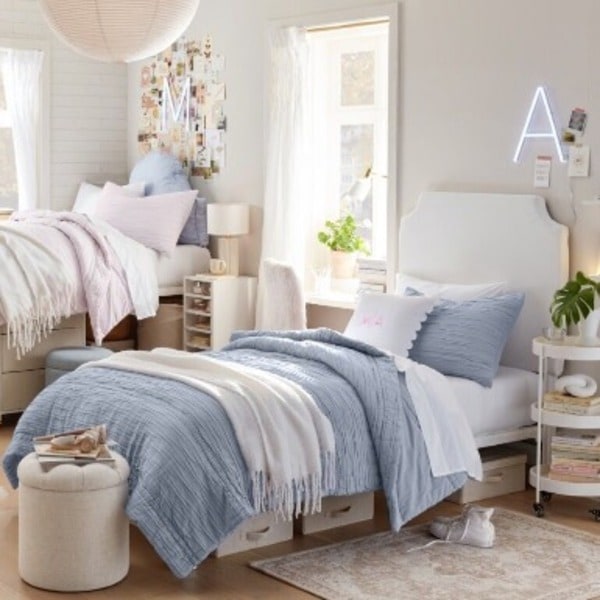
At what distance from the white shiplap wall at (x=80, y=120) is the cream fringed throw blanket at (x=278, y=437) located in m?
3.99

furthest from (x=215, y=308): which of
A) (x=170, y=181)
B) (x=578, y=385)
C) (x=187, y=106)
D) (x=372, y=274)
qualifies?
(x=578, y=385)

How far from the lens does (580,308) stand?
495 cm

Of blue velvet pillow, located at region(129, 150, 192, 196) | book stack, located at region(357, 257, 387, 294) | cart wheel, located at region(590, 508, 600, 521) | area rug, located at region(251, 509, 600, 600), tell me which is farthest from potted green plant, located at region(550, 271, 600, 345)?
blue velvet pillow, located at region(129, 150, 192, 196)

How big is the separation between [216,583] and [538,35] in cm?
280

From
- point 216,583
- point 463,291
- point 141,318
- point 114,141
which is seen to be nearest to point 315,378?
point 216,583

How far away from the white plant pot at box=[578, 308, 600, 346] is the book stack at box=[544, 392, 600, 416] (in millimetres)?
215

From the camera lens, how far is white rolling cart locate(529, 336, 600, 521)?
4.92 metres

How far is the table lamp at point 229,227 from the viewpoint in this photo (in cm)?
719

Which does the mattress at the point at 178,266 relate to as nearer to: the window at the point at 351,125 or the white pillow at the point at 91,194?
the white pillow at the point at 91,194

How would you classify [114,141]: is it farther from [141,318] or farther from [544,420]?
[544,420]

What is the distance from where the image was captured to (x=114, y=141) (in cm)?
843

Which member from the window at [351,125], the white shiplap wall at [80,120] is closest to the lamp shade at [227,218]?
the window at [351,125]

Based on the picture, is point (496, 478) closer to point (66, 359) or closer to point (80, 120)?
point (66, 359)

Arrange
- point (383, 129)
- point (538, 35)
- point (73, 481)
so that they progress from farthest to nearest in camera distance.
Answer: point (383, 129) < point (538, 35) < point (73, 481)
